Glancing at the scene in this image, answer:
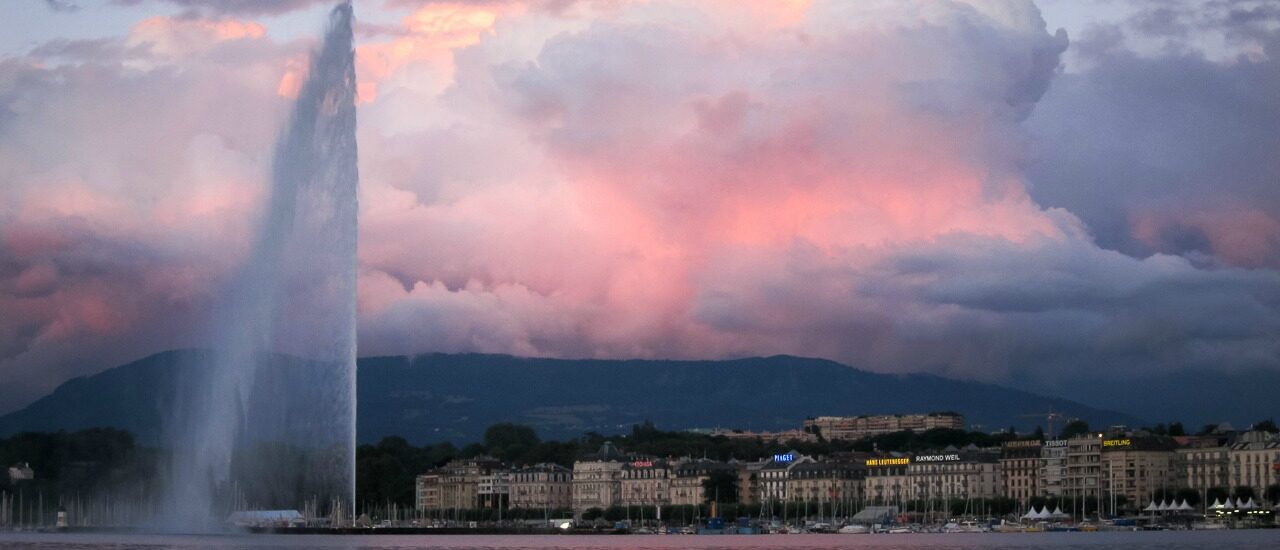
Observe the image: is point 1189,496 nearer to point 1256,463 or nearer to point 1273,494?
point 1273,494

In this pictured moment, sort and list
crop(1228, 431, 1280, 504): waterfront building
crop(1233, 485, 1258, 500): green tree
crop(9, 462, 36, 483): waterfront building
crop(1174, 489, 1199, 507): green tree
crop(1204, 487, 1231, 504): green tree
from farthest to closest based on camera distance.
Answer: crop(1228, 431, 1280, 504): waterfront building < crop(9, 462, 36, 483): waterfront building < crop(1174, 489, 1199, 507): green tree < crop(1204, 487, 1231, 504): green tree < crop(1233, 485, 1258, 500): green tree

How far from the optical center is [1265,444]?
196375mm

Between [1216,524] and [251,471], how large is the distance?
316 feet

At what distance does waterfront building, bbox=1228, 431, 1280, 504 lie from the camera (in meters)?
192

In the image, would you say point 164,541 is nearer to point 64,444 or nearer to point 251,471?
point 251,471

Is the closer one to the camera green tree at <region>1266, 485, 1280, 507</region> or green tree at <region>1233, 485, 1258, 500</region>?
green tree at <region>1266, 485, 1280, 507</region>

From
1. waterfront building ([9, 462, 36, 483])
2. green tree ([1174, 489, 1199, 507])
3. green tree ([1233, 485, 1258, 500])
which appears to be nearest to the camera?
green tree ([1233, 485, 1258, 500])

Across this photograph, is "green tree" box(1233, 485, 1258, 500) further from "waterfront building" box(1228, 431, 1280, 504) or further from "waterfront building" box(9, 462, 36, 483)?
"waterfront building" box(9, 462, 36, 483)

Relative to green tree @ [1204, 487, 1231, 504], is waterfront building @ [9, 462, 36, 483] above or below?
above

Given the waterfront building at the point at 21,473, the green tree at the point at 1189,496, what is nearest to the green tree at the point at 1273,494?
the green tree at the point at 1189,496

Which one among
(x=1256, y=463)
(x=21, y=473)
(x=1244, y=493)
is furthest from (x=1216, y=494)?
(x=21, y=473)

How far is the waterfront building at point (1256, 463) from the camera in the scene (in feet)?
629

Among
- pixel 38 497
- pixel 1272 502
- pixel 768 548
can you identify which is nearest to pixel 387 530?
pixel 768 548

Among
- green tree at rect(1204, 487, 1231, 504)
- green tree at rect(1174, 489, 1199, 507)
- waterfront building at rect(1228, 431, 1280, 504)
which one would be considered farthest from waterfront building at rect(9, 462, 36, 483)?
waterfront building at rect(1228, 431, 1280, 504)
